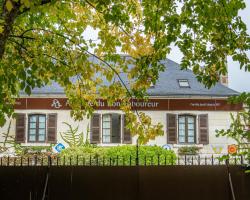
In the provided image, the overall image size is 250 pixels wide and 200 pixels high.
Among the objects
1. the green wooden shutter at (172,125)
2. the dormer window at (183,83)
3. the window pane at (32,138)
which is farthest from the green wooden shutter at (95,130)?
the dormer window at (183,83)

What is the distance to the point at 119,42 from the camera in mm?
9508

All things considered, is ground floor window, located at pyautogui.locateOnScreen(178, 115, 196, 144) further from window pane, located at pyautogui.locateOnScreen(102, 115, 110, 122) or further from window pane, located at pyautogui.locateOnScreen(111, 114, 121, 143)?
window pane, located at pyautogui.locateOnScreen(102, 115, 110, 122)

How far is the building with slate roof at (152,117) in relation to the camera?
27078mm

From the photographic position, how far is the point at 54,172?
9.42 m

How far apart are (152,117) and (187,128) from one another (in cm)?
232

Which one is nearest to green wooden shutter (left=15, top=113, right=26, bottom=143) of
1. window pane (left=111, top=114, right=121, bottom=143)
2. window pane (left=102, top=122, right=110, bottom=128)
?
window pane (left=102, top=122, right=110, bottom=128)

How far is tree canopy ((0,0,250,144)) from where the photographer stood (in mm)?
7402

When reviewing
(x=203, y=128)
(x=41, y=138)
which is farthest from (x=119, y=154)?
(x=203, y=128)

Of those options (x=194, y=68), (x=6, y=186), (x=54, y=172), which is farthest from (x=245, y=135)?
(x=6, y=186)

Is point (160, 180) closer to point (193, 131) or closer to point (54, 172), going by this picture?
point (54, 172)

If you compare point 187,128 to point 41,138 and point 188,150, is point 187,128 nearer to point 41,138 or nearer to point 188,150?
point 188,150

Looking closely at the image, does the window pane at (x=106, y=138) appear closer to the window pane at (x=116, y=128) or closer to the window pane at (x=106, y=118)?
the window pane at (x=116, y=128)

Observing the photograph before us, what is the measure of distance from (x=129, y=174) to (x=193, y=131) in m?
18.6

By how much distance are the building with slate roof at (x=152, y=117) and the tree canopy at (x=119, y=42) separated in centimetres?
1653
